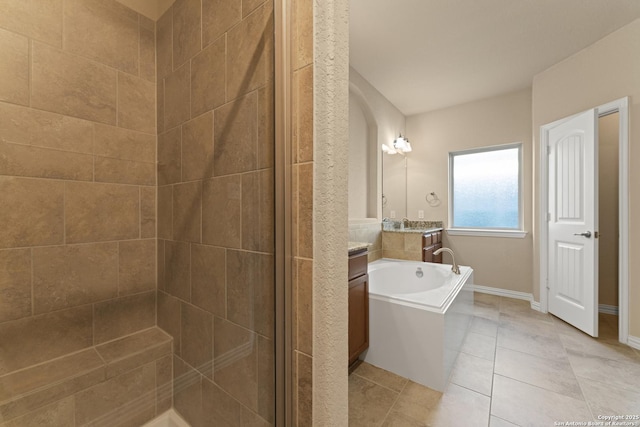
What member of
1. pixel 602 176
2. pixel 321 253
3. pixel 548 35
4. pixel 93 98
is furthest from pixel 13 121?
pixel 602 176

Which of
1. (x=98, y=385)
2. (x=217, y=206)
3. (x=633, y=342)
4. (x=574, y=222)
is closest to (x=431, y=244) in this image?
(x=574, y=222)

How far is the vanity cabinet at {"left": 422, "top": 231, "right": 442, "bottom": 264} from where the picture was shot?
121 inches

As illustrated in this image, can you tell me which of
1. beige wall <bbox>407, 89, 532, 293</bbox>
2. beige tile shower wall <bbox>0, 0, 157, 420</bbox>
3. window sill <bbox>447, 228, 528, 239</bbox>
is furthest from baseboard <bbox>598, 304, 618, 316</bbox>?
beige tile shower wall <bbox>0, 0, 157, 420</bbox>

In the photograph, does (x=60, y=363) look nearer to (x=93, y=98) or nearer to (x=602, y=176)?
(x=93, y=98)

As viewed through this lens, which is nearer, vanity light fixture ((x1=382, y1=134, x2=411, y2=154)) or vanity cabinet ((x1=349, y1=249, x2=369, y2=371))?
vanity cabinet ((x1=349, y1=249, x2=369, y2=371))

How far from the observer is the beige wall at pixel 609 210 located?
9.30 feet

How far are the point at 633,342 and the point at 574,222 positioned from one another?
106cm

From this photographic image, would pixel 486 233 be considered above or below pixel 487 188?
below

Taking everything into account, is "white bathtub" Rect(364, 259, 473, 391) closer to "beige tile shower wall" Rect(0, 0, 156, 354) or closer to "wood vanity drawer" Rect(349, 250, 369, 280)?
"wood vanity drawer" Rect(349, 250, 369, 280)

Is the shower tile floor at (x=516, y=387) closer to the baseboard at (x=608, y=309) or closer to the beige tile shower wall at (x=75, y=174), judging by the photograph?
the baseboard at (x=608, y=309)

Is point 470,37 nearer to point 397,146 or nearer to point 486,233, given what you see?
point 397,146

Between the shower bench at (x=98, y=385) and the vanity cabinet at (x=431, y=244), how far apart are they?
2748 millimetres

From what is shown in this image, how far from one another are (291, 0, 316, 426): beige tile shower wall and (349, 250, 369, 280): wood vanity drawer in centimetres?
107

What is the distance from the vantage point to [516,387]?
5.49 feet
